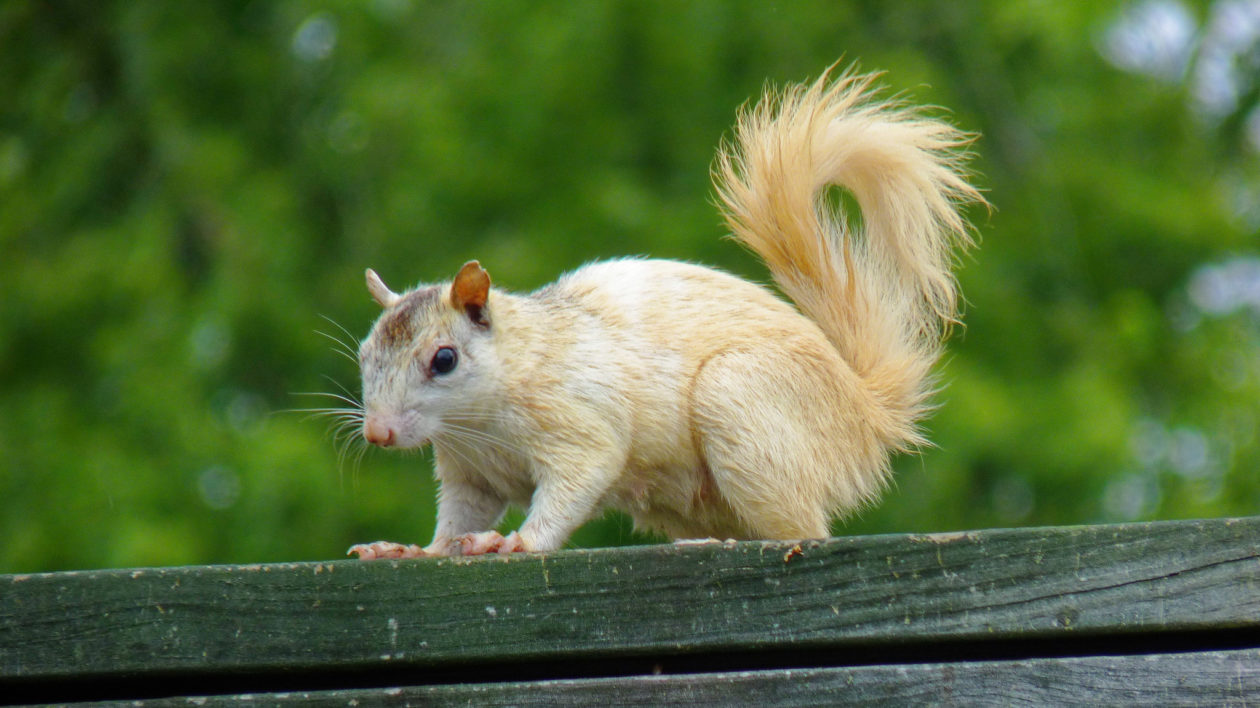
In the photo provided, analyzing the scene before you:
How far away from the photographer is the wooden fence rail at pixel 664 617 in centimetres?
207

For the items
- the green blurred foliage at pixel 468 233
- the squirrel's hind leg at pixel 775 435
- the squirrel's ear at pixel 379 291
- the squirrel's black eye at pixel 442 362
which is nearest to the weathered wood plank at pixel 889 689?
the squirrel's hind leg at pixel 775 435

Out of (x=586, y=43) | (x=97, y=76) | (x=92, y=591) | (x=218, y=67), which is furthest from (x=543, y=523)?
(x=97, y=76)

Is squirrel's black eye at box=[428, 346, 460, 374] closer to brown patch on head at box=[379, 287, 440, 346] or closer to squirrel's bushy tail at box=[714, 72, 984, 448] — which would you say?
brown patch on head at box=[379, 287, 440, 346]

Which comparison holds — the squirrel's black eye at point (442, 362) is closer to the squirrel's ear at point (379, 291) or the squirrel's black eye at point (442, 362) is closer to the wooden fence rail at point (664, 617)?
the squirrel's ear at point (379, 291)

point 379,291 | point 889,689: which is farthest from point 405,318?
point 889,689

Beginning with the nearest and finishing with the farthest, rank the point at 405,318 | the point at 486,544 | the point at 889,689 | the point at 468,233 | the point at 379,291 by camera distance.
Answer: the point at 889,689 → the point at 486,544 → the point at 405,318 → the point at 379,291 → the point at 468,233

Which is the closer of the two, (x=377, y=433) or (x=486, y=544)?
(x=486, y=544)

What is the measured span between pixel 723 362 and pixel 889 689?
3.09 ft

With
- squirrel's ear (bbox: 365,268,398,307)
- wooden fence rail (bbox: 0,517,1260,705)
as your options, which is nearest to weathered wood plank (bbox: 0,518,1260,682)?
wooden fence rail (bbox: 0,517,1260,705)

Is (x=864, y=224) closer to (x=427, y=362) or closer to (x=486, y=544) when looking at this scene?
(x=427, y=362)

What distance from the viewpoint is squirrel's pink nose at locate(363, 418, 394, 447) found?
267 cm

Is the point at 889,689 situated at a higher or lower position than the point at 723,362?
lower

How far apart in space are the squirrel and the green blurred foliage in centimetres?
357

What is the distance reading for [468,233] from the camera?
7.91 metres
